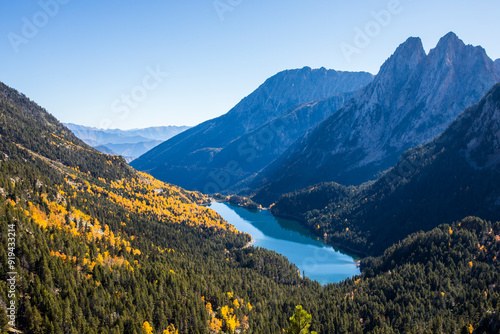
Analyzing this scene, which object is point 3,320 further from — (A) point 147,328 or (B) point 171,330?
(B) point 171,330

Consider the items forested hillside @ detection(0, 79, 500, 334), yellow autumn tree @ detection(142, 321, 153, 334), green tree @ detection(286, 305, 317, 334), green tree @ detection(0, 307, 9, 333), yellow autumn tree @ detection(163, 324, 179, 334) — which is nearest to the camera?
green tree @ detection(286, 305, 317, 334)

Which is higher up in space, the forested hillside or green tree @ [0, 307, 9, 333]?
the forested hillside

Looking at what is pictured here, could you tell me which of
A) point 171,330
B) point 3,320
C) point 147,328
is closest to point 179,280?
point 171,330

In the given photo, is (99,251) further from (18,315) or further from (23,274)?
(18,315)

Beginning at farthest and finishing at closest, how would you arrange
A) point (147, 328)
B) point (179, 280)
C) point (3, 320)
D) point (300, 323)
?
1. point (179, 280)
2. point (147, 328)
3. point (3, 320)
4. point (300, 323)

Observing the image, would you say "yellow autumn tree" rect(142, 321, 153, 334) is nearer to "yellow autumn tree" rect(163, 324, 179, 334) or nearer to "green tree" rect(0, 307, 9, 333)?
"yellow autumn tree" rect(163, 324, 179, 334)

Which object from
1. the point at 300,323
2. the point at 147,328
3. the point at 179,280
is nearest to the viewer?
the point at 300,323

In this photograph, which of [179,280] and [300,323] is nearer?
[300,323]

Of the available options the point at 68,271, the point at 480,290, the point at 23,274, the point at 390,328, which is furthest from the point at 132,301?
the point at 480,290

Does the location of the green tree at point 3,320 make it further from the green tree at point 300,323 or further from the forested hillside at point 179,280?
the green tree at point 300,323

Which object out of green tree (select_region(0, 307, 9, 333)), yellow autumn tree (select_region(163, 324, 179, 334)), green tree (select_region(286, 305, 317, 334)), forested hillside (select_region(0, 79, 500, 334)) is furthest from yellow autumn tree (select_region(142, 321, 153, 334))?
green tree (select_region(286, 305, 317, 334))
